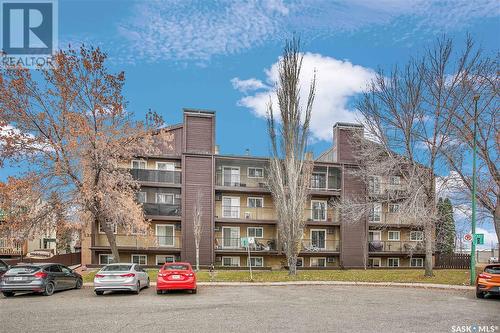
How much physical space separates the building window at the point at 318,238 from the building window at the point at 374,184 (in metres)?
6.04

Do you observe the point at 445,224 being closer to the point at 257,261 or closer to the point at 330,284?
the point at 257,261

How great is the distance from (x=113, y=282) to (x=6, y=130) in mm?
12495

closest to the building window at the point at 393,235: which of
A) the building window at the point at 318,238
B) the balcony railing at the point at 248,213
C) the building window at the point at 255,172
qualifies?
the balcony railing at the point at 248,213

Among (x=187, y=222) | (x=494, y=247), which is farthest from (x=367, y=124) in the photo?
(x=494, y=247)

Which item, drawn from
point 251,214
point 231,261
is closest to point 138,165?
point 251,214

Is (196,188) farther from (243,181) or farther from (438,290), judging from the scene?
(438,290)

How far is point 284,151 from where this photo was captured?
26.9 metres

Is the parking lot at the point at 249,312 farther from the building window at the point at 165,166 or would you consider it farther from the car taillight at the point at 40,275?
the building window at the point at 165,166

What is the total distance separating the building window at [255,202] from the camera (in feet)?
123

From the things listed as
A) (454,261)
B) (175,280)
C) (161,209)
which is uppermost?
(161,209)

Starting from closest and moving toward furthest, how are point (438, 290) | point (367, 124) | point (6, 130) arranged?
point (438, 290), point (6, 130), point (367, 124)

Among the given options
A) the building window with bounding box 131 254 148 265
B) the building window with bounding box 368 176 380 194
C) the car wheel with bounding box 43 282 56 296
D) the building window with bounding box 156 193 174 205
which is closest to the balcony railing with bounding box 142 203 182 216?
the building window with bounding box 156 193 174 205

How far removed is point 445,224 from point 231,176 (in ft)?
58.3

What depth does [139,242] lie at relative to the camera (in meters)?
33.6
